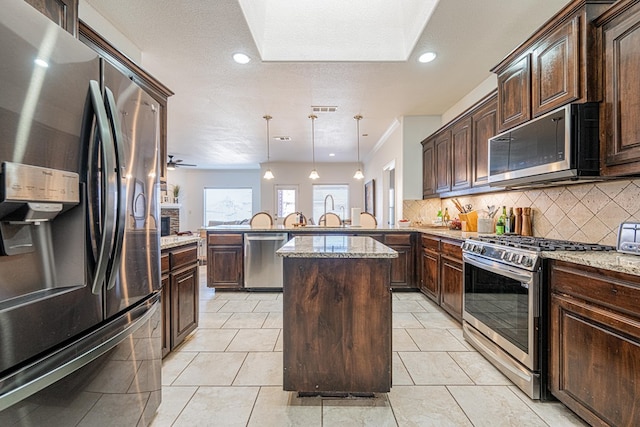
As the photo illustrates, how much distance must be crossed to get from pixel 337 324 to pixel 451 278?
1818mm

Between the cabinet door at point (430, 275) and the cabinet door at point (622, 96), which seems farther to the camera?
the cabinet door at point (430, 275)

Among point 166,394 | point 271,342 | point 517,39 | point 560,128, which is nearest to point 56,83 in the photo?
point 166,394

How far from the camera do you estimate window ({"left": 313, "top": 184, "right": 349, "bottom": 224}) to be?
9404 mm

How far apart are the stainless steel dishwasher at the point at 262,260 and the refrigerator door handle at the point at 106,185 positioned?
10.1ft

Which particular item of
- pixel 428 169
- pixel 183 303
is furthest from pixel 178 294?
pixel 428 169

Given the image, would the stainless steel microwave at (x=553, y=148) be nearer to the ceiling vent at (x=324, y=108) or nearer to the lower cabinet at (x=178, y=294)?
the ceiling vent at (x=324, y=108)

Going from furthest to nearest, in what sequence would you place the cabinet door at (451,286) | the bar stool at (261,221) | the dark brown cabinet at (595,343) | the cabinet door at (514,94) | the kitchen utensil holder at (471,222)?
the bar stool at (261,221), the kitchen utensil holder at (471,222), the cabinet door at (451,286), the cabinet door at (514,94), the dark brown cabinet at (595,343)

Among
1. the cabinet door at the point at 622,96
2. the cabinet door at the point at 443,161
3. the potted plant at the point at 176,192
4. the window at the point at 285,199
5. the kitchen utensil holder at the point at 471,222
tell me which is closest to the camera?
the cabinet door at the point at 622,96

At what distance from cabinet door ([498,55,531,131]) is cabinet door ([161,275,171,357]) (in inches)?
116

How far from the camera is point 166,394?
6.12 feet

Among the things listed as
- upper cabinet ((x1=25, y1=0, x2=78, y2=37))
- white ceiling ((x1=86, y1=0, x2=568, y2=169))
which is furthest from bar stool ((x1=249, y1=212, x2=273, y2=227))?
upper cabinet ((x1=25, y1=0, x2=78, y2=37))

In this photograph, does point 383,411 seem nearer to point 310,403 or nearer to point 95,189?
point 310,403

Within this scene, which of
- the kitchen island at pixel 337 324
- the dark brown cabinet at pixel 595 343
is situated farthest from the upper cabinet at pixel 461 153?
the kitchen island at pixel 337 324

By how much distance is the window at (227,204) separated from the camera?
10688 mm
